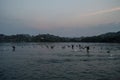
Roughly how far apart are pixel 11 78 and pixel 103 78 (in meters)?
10.8

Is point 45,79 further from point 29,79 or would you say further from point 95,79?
point 95,79

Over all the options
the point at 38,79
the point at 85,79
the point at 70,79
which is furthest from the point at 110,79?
the point at 38,79

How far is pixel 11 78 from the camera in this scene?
2219cm

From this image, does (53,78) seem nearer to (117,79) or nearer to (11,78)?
(11,78)

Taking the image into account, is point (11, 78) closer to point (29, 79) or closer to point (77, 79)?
point (29, 79)

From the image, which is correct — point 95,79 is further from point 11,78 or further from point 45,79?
point 11,78

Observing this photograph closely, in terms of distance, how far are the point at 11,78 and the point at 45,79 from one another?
4.05 meters

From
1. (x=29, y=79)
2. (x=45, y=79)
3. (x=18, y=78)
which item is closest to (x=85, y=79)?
(x=45, y=79)

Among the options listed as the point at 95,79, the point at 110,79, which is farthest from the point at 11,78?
the point at 110,79

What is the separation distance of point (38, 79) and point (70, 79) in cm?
369

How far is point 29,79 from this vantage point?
21672 mm

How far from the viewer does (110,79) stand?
21.7 meters

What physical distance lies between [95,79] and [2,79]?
1062 cm

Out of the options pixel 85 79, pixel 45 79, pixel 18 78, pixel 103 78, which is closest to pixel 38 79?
pixel 45 79
